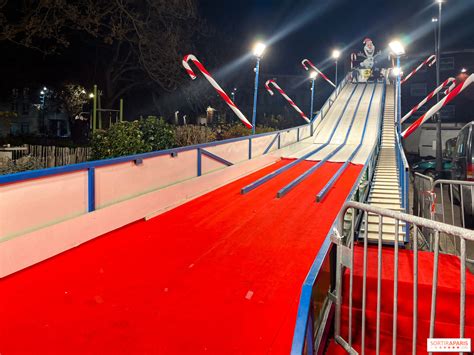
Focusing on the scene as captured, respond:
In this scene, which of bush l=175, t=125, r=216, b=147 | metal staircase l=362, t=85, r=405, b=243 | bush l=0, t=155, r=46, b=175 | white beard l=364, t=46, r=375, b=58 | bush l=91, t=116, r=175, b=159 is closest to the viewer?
metal staircase l=362, t=85, r=405, b=243

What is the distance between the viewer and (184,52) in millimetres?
22828

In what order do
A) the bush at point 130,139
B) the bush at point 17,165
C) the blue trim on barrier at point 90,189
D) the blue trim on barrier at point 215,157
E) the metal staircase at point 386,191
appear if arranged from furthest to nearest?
the bush at point 130,139
the bush at point 17,165
the blue trim on barrier at point 215,157
the metal staircase at point 386,191
the blue trim on barrier at point 90,189

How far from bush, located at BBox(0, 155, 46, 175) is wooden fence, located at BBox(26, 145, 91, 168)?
2.24 ft

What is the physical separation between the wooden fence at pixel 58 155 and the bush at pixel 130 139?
110cm

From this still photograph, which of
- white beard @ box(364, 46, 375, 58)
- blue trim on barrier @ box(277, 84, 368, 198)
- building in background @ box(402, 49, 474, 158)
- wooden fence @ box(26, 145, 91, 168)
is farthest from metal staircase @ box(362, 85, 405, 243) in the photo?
white beard @ box(364, 46, 375, 58)

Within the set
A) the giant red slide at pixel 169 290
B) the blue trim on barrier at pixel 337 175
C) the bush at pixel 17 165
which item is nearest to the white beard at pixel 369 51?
the blue trim on barrier at pixel 337 175

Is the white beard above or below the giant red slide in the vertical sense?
above

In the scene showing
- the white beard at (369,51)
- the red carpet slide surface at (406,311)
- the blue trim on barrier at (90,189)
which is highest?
the white beard at (369,51)

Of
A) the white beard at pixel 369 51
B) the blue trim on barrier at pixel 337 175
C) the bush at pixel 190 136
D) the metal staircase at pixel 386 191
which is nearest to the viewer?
the metal staircase at pixel 386 191

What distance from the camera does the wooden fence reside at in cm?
1170

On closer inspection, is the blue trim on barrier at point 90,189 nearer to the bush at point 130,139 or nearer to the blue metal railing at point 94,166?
the blue metal railing at point 94,166

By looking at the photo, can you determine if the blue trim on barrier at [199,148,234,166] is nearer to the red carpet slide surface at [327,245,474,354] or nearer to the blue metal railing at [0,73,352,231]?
the blue metal railing at [0,73,352,231]

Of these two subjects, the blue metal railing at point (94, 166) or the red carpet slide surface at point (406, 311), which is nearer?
the red carpet slide surface at point (406, 311)

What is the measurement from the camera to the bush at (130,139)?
1084cm
